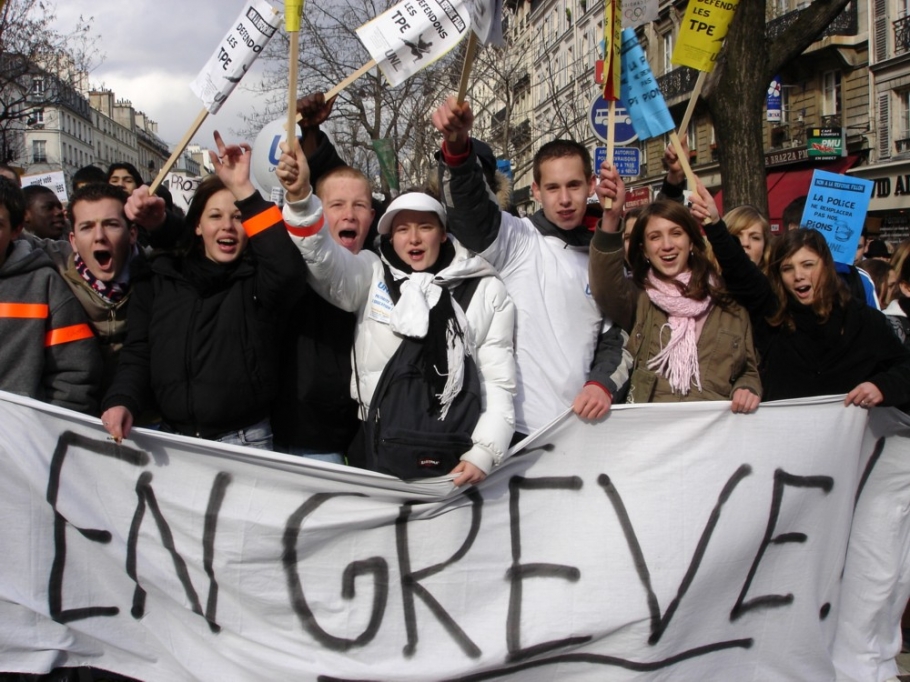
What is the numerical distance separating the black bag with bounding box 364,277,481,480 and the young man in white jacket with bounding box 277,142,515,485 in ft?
0.15

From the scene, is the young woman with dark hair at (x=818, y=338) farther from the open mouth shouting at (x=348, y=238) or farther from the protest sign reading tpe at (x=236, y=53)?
the protest sign reading tpe at (x=236, y=53)

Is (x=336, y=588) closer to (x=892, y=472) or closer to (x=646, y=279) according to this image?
Answer: (x=646, y=279)

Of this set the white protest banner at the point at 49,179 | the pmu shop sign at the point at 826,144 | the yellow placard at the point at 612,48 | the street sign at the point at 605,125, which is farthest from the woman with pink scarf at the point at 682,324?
the pmu shop sign at the point at 826,144

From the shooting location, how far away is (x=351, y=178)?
3139 mm

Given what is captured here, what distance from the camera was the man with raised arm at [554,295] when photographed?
2938mm

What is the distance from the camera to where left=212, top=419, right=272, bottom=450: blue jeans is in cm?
286

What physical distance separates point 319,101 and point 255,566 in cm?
179

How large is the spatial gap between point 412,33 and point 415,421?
1.38m

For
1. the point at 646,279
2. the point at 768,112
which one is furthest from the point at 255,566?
the point at 768,112

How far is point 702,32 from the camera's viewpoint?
3453 mm

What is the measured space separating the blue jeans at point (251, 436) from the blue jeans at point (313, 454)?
10 cm

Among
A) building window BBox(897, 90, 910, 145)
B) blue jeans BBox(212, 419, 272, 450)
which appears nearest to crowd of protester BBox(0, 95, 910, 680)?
blue jeans BBox(212, 419, 272, 450)

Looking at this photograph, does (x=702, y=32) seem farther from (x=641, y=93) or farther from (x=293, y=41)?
(x=293, y=41)

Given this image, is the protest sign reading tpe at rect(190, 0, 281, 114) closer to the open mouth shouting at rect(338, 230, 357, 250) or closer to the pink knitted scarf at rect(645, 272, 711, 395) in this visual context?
the open mouth shouting at rect(338, 230, 357, 250)
